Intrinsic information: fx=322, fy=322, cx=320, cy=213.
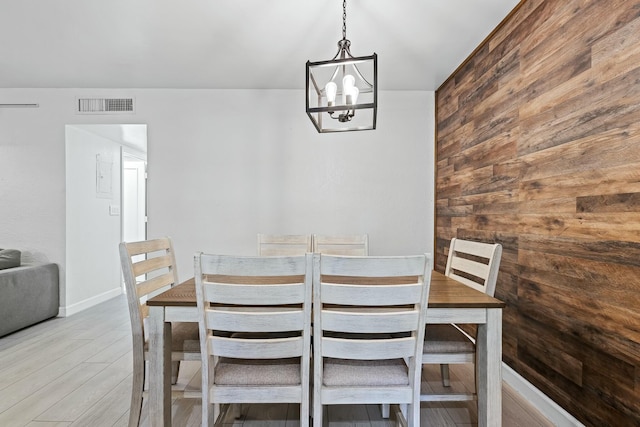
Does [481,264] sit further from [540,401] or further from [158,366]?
[158,366]

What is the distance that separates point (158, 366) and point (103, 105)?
10.6 feet

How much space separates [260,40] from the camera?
250 centimetres

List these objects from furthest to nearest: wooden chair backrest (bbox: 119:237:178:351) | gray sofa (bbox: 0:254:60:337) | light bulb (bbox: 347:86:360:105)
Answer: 1. gray sofa (bbox: 0:254:60:337)
2. light bulb (bbox: 347:86:360:105)
3. wooden chair backrest (bbox: 119:237:178:351)

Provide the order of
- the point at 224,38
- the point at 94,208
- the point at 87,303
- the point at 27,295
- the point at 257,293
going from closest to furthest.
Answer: the point at 257,293
the point at 224,38
the point at 27,295
the point at 87,303
the point at 94,208

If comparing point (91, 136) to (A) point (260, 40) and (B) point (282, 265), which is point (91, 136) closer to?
(A) point (260, 40)

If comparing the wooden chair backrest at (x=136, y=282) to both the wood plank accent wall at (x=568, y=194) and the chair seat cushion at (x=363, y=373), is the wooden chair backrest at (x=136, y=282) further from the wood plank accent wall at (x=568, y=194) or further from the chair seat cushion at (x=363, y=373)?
the wood plank accent wall at (x=568, y=194)

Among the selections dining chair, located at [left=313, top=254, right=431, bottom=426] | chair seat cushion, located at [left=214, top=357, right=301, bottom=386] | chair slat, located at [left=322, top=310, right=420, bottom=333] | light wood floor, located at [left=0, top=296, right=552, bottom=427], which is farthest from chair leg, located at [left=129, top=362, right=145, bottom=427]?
chair slat, located at [left=322, top=310, right=420, bottom=333]

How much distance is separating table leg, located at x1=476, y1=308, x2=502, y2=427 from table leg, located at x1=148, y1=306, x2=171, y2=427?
137 centimetres

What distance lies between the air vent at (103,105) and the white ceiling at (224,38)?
20 cm

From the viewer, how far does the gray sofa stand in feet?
9.36

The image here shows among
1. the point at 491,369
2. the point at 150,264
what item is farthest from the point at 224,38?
the point at 491,369

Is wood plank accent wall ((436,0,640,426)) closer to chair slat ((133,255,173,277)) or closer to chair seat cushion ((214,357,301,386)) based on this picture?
chair seat cushion ((214,357,301,386))

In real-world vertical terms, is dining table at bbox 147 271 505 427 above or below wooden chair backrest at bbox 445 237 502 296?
below

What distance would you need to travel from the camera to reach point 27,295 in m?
3.06
